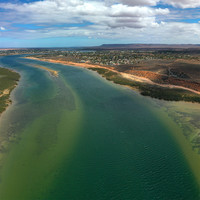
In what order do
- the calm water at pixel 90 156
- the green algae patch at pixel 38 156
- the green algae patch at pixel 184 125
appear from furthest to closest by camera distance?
the green algae patch at pixel 184 125, the green algae patch at pixel 38 156, the calm water at pixel 90 156

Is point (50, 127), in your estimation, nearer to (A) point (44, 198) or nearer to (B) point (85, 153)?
(B) point (85, 153)

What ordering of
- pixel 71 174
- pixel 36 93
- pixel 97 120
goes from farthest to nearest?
pixel 36 93 < pixel 97 120 < pixel 71 174

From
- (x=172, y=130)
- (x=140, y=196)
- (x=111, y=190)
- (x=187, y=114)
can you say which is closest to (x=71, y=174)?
(x=111, y=190)

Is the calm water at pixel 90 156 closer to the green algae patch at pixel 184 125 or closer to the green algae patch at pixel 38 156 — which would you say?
the green algae patch at pixel 38 156

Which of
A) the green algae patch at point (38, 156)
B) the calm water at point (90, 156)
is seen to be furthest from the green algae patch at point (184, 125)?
the green algae patch at point (38, 156)

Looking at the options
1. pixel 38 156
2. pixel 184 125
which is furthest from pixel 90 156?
pixel 184 125


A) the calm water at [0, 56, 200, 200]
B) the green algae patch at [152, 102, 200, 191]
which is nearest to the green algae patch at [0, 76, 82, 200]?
the calm water at [0, 56, 200, 200]

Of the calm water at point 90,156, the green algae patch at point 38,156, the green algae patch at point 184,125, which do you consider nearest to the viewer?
the calm water at point 90,156

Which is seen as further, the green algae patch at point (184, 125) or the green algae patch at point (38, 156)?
the green algae patch at point (184, 125)

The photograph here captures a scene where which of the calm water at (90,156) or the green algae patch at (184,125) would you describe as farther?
the green algae patch at (184,125)
